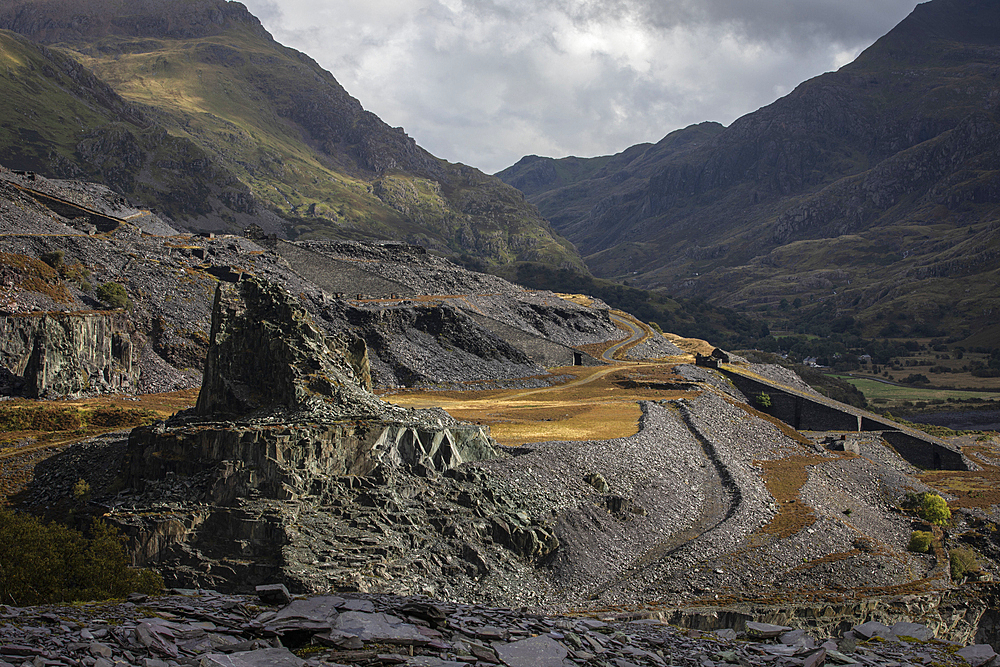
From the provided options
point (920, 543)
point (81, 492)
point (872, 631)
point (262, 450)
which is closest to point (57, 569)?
point (262, 450)

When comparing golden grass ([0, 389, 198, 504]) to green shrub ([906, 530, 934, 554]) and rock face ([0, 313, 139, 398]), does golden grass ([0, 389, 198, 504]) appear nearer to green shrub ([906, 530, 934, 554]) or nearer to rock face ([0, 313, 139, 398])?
rock face ([0, 313, 139, 398])

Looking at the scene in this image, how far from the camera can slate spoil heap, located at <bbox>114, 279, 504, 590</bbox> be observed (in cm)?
2494

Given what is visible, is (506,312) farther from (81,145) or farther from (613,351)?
(81,145)

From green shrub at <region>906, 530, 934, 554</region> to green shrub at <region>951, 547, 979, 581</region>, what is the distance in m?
1.43

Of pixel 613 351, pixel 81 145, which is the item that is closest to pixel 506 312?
pixel 613 351

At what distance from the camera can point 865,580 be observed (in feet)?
116

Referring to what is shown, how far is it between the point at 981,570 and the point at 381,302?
63.7 metres

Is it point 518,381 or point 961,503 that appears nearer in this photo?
point 961,503

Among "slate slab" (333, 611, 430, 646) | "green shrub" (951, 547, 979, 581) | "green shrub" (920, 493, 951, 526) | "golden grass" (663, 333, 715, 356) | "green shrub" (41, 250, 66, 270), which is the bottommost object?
"green shrub" (951, 547, 979, 581)

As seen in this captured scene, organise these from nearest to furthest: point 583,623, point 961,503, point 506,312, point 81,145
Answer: point 583,623, point 961,503, point 506,312, point 81,145

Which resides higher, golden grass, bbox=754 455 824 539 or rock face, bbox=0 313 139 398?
rock face, bbox=0 313 139 398

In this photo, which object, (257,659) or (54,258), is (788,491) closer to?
(257,659)

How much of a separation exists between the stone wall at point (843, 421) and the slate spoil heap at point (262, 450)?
2124 inches

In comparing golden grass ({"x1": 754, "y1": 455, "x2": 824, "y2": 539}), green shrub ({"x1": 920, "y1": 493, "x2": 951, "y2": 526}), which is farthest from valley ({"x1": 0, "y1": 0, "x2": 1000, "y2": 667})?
golden grass ({"x1": 754, "y1": 455, "x2": 824, "y2": 539})
